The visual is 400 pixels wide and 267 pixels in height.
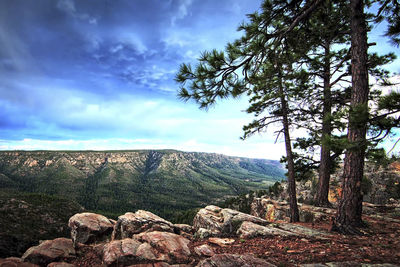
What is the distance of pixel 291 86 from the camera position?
36.7 ft

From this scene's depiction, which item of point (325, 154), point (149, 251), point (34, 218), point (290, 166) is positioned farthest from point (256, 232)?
point (34, 218)

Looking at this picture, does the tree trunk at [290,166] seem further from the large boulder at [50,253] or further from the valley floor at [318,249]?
the large boulder at [50,253]

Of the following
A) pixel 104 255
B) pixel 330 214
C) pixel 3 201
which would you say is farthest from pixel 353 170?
pixel 3 201

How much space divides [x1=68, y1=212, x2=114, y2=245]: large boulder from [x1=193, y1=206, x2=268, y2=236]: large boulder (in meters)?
5.92

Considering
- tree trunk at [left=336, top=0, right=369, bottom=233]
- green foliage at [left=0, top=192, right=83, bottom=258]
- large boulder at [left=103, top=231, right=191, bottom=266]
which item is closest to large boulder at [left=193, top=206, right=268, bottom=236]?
large boulder at [left=103, top=231, right=191, bottom=266]

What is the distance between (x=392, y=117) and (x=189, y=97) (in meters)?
5.63

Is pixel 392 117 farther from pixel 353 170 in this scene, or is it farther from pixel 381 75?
pixel 381 75

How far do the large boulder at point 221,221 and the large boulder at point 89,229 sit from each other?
592cm

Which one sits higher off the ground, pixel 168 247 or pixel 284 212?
pixel 168 247

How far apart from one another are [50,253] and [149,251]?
3929 mm

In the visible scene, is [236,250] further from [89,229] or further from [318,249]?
[89,229]

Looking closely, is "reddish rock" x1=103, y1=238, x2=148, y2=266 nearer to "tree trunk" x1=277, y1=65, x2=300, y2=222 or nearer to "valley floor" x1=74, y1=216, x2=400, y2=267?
"valley floor" x1=74, y1=216, x2=400, y2=267

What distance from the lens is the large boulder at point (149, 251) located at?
573 cm

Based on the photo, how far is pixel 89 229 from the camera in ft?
36.1
